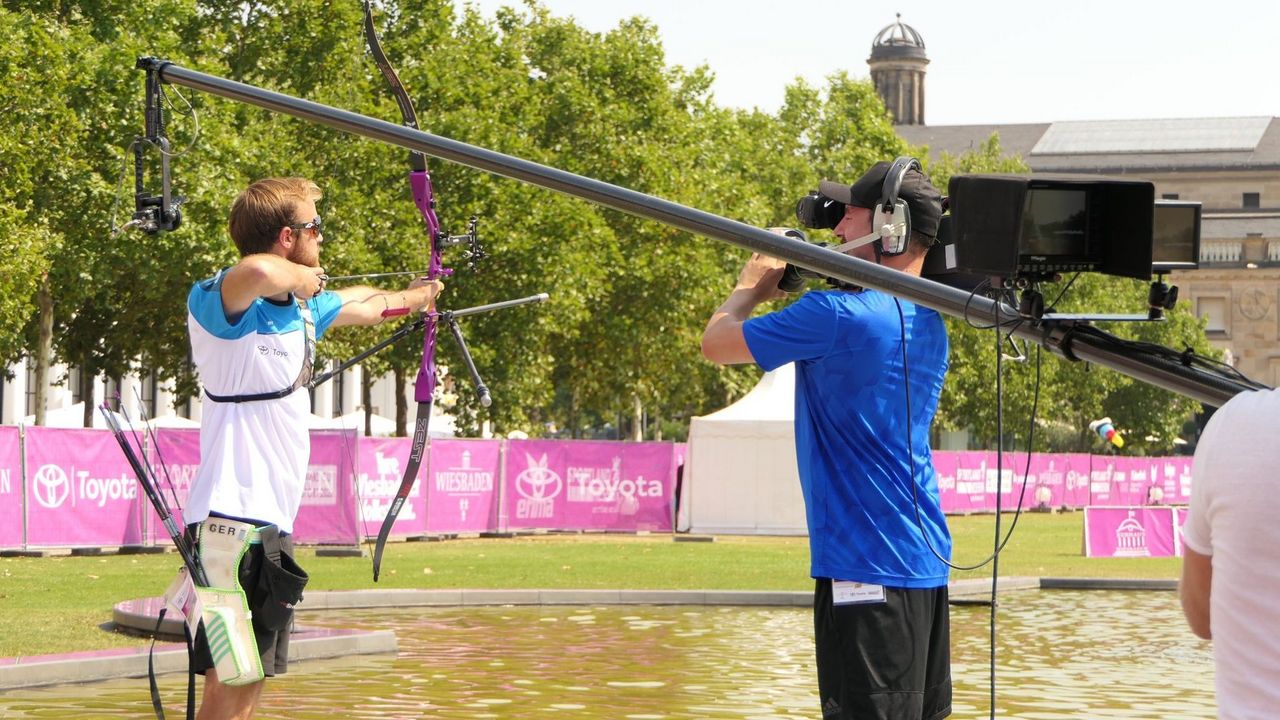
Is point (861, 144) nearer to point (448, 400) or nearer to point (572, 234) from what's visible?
point (448, 400)

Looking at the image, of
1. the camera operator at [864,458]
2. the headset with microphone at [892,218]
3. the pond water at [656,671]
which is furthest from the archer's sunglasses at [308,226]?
the pond water at [656,671]

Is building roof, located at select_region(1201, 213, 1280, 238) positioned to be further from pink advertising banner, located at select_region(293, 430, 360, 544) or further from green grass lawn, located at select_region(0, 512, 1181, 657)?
pink advertising banner, located at select_region(293, 430, 360, 544)

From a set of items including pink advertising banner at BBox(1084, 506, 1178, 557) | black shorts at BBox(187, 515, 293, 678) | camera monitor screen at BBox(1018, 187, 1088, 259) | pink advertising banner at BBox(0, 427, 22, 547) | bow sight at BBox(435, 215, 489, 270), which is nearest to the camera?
camera monitor screen at BBox(1018, 187, 1088, 259)

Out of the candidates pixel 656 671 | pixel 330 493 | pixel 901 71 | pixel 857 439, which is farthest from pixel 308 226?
pixel 901 71

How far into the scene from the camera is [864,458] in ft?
17.4

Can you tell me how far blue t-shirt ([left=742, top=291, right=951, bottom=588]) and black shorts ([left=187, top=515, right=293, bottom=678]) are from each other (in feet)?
5.56

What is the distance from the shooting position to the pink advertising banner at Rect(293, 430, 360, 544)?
27.4 metres

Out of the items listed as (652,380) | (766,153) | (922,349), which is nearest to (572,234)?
(652,380)

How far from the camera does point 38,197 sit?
36406 mm

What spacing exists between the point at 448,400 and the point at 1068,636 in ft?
144

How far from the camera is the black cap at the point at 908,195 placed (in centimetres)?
529

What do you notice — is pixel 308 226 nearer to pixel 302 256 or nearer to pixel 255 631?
pixel 302 256

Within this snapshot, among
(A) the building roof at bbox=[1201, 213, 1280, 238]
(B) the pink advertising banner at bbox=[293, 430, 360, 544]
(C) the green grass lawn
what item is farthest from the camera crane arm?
(A) the building roof at bbox=[1201, 213, 1280, 238]

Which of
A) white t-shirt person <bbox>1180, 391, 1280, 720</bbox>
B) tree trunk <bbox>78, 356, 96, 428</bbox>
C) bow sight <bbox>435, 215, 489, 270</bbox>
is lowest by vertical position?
white t-shirt person <bbox>1180, 391, 1280, 720</bbox>
